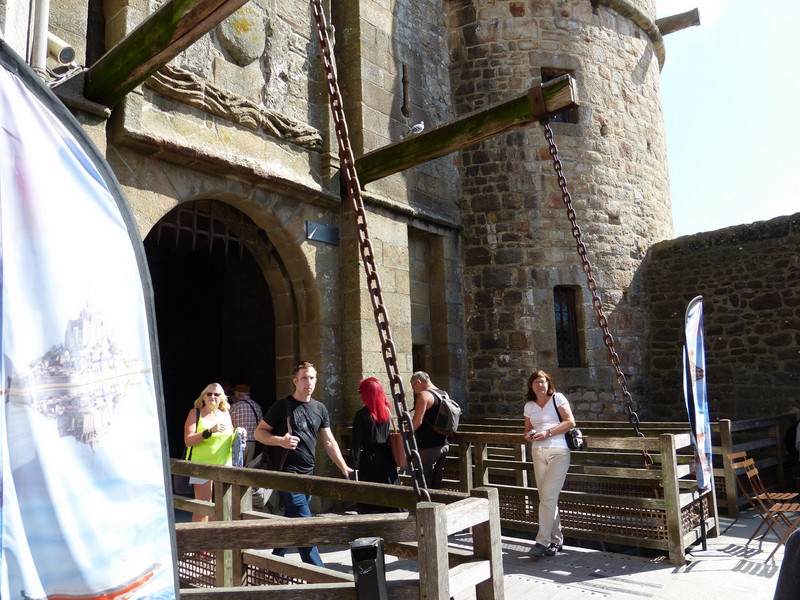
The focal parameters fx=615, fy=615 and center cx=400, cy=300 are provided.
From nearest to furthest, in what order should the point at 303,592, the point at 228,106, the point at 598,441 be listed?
the point at 303,592 → the point at 598,441 → the point at 228,106

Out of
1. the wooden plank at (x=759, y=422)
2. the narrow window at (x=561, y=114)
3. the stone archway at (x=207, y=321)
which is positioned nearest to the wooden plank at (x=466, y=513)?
the wooden plank at (x=759, y=422)

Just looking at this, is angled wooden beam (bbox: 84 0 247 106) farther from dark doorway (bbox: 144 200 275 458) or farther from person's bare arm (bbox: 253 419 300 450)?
dark doorway (bbox: 144 200 275 458)

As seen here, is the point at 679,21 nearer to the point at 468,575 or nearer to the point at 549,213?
the point at 549,213

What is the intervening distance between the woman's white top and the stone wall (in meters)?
5.21

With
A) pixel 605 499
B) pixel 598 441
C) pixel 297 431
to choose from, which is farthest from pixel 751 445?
pixel 297 431

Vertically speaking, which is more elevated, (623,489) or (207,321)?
(207,321)

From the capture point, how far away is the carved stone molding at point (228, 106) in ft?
16.8

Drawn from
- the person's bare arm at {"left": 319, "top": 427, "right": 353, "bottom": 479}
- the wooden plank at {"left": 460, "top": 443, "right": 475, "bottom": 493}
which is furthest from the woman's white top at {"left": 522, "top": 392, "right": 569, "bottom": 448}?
the person's bare arm at {"left": 319, "top": 427, "right": 353, "bottom": 479}

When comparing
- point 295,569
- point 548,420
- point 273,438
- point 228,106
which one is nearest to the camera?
point 295,569

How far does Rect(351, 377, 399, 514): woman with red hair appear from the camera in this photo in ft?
13.9

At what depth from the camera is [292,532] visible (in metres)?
2.16

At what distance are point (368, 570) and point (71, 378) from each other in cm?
112

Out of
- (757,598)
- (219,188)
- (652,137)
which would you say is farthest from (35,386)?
(652,137)

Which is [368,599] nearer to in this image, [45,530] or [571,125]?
[45,530]
